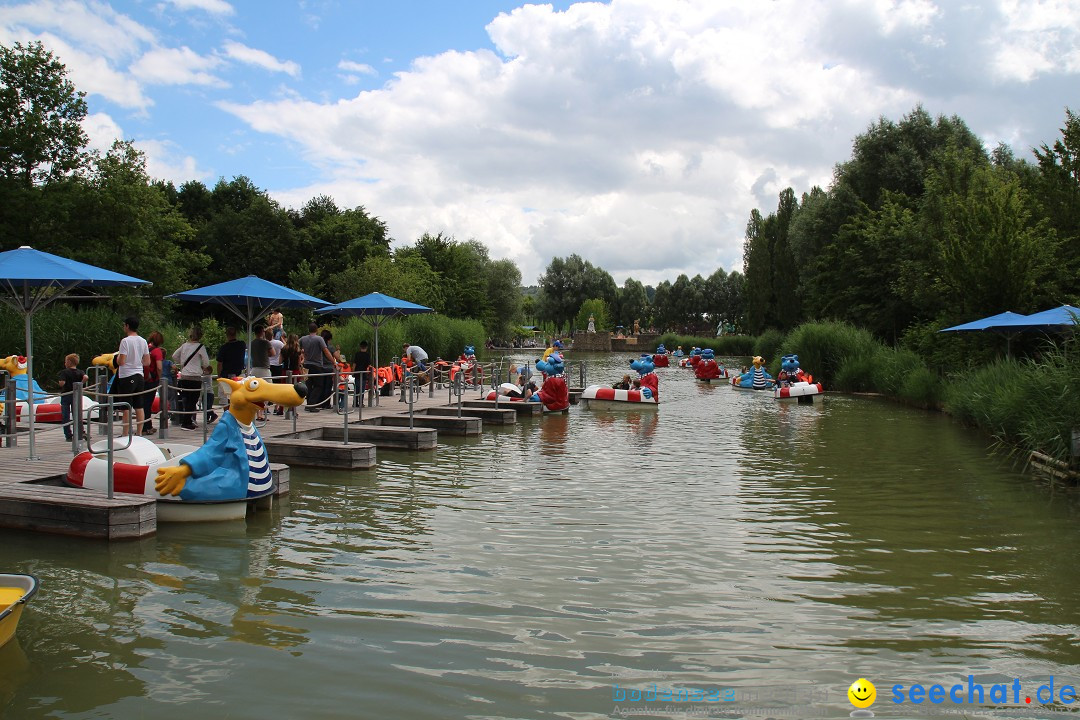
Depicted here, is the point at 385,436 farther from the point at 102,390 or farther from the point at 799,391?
the point at 799,391

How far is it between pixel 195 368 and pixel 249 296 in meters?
2.01

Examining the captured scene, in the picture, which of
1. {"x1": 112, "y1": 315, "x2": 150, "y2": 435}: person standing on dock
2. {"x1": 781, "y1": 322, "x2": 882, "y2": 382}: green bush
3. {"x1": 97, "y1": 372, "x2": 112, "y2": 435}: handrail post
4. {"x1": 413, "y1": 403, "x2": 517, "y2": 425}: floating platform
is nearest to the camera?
{"x1": 97, "y1": 372, "x2": 112, "y2": 435}: handrail post

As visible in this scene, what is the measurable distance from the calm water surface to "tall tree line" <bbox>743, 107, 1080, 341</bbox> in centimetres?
1432

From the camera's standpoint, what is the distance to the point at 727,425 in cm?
2023

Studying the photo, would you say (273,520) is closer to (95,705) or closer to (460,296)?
(95,705)

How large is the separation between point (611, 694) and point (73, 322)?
2357 cm

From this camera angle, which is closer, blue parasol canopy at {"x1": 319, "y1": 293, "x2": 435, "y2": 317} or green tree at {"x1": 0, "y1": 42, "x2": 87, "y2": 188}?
blue parasol canopy at {"x1": 319, "y1": 293, "x2": 435, "y2": 317}

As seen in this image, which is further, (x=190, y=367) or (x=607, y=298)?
(x=607, y=298)

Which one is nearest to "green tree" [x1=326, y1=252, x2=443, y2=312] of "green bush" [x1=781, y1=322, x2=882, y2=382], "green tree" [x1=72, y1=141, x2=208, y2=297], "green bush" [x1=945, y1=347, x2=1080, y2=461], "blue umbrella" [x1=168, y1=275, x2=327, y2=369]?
"green tree" [x1=72, y1=141, x2=208, y2=297]

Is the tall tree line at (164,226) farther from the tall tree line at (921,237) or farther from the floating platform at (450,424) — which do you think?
the tall tree line at (921,237)

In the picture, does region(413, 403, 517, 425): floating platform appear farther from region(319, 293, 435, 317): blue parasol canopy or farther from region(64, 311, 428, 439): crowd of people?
region(64, 311, 428, 439): crowd of people

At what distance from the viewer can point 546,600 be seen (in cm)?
654

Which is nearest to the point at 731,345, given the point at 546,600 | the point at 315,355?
the point at 315,355

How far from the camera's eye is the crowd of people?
12.1m
